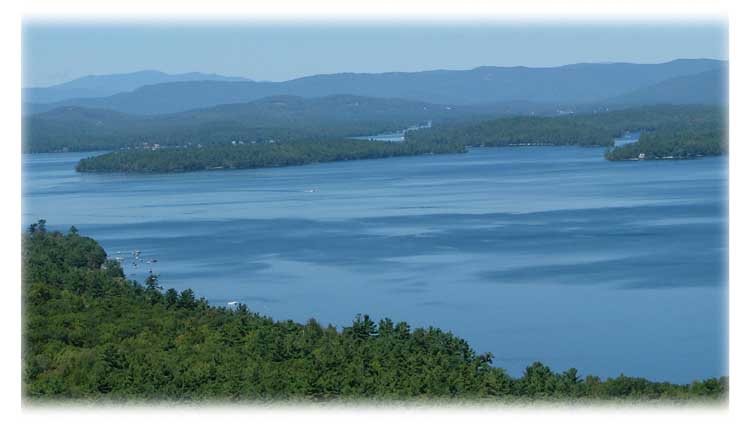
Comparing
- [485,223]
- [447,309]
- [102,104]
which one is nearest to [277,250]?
[485,223]

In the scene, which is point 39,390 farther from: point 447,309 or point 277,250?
point 277,250

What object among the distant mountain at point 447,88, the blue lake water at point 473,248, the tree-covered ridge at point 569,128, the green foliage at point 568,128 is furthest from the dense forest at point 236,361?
the distant mountain at point 447,88

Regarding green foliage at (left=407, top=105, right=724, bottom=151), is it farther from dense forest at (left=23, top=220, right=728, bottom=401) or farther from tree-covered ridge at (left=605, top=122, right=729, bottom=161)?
dense forest at (left=23, top=220, right=728, bottom=401)

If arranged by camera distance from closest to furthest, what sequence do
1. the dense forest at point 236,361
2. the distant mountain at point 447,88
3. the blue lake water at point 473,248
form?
the dense forest at point 236,361, the blue lake water at point 473,248, the distant mountain at point 447,88

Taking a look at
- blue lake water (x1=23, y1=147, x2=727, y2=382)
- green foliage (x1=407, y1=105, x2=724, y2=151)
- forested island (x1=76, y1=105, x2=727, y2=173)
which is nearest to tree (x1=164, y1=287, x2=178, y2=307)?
blue lake water (x1=23, y1=147, x2=727, y2=382)

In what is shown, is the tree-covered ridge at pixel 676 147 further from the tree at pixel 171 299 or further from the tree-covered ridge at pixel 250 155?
the tree at pixel 171 299
